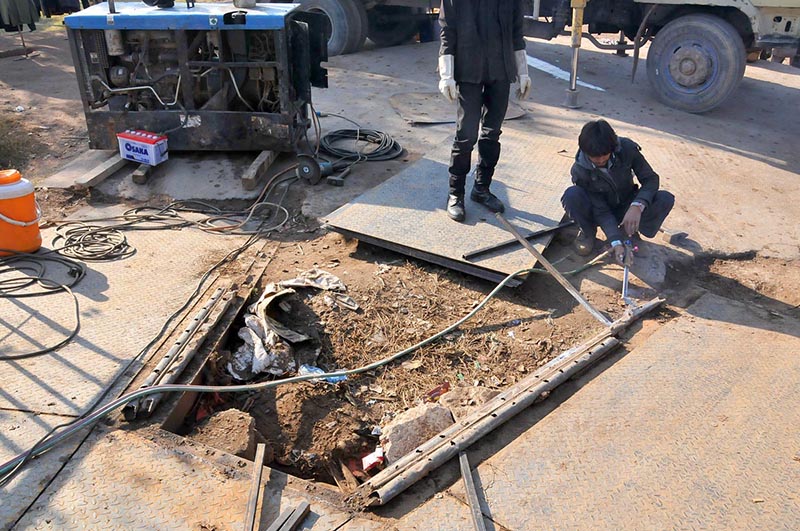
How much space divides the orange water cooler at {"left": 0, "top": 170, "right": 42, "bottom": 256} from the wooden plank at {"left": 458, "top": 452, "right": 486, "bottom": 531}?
3.11m

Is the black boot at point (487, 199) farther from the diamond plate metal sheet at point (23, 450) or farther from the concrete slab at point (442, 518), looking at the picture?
the diamond plate metal sheet at point (23, 450)

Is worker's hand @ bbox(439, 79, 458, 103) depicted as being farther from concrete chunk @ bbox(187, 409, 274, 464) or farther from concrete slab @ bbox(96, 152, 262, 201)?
concrete chunk @ bbox(187, 409, 274, 464)

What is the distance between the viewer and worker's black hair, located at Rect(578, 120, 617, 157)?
3.84m

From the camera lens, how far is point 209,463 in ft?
8.64

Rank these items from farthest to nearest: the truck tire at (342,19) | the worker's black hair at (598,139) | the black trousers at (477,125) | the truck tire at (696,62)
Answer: the truck tire at (342,19), the truck tire at (696,62), the black trousers at (477,125), the worker's black hair at (598,139)

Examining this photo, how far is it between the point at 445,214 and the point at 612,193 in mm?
1119

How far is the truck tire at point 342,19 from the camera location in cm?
939

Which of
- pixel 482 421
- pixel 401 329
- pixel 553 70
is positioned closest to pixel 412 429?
pixel 482 421

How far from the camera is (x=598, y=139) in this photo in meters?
3.85

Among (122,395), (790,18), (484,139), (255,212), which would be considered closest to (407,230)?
(484,139)

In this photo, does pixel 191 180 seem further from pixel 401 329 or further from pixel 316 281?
pixel 401 329

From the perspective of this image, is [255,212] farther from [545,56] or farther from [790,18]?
[545,56]

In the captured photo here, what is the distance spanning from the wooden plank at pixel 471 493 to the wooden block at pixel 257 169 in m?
3.19

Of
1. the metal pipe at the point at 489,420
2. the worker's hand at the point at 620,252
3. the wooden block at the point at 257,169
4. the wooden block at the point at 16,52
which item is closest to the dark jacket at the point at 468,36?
the worker's hand at the point at 620,252
